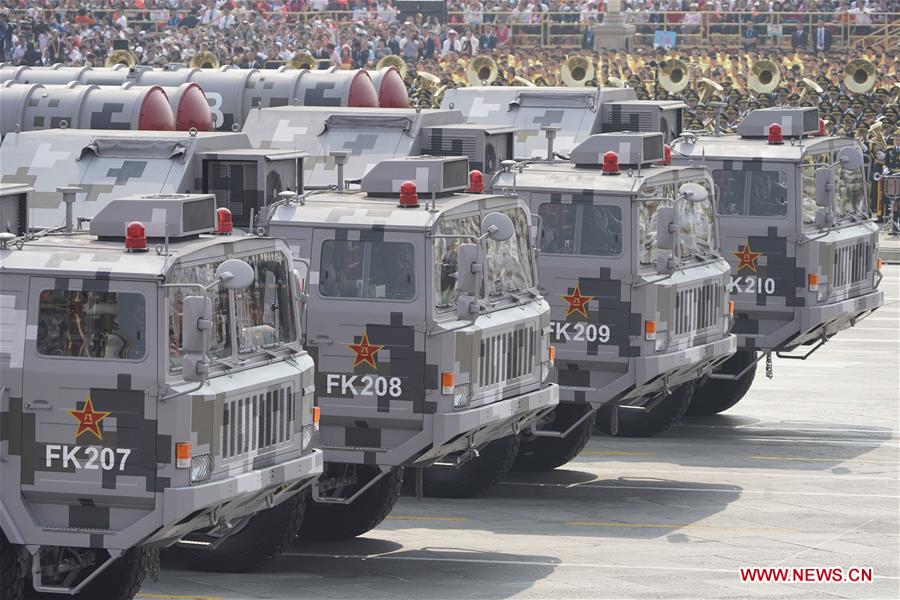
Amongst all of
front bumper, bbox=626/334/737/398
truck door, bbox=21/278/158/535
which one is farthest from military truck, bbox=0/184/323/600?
front bumper, bbox=626/334/737/398

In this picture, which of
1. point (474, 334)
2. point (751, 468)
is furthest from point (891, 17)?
point (474, 334)

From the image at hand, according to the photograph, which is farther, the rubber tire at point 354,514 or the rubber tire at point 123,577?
the rubber tire at point 354,514

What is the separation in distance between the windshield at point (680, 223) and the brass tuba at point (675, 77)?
23.0 m

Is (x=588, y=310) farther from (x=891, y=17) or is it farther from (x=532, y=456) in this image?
(x=891, y=17)

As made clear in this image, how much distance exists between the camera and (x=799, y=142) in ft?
62.3

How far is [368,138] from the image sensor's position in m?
17.8

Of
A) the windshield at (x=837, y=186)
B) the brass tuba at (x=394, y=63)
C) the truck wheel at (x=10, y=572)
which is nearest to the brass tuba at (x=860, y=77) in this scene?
the brass tuba at (x=394, y=63)

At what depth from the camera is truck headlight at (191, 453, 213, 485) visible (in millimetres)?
10344

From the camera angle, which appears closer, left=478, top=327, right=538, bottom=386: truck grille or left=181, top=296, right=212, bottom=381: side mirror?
left=181, top=296, right=212, bottom=381: side mirror

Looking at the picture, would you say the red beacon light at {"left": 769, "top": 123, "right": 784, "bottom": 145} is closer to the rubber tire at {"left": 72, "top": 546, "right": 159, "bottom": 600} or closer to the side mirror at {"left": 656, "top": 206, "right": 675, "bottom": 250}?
the side mirror at {"left": 656, "top": 206, "right": 675, "bottom": 250}

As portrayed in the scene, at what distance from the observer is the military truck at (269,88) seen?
22031 millimetres

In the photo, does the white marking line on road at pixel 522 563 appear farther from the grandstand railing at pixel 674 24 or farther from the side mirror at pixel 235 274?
the grandstand railing at pixel 674 24

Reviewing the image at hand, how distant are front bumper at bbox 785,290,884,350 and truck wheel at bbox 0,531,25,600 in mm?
9888

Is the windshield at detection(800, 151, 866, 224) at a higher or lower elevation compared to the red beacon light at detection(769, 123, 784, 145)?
lower
